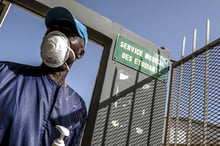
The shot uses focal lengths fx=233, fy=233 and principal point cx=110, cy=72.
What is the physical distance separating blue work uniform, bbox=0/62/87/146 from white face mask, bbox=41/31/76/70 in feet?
0.29

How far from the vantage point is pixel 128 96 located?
1.55 m

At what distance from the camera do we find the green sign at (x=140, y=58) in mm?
1613

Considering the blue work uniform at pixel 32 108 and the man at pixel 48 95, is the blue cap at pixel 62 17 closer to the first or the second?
the man at pixel 48 95

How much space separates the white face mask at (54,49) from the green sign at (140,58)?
503 mm

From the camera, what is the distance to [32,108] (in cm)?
102

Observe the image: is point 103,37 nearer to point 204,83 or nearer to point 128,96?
point 128,96

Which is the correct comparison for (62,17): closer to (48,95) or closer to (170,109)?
(48,95)

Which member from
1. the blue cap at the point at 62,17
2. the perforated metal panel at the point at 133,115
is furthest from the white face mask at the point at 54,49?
the perforated metal panel at the point at 133,115

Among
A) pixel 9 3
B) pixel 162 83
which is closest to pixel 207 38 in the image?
pixel 162 83

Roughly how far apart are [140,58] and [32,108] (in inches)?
36.1

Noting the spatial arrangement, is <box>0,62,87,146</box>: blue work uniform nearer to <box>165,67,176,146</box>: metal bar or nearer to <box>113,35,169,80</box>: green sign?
<box>113,35,169,80</box>: green sign

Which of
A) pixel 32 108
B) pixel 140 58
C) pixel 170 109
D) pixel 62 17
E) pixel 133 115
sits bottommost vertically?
pixel 32 108

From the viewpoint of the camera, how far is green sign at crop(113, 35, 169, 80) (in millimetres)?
1613

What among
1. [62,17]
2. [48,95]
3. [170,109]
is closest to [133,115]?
[170,109]
